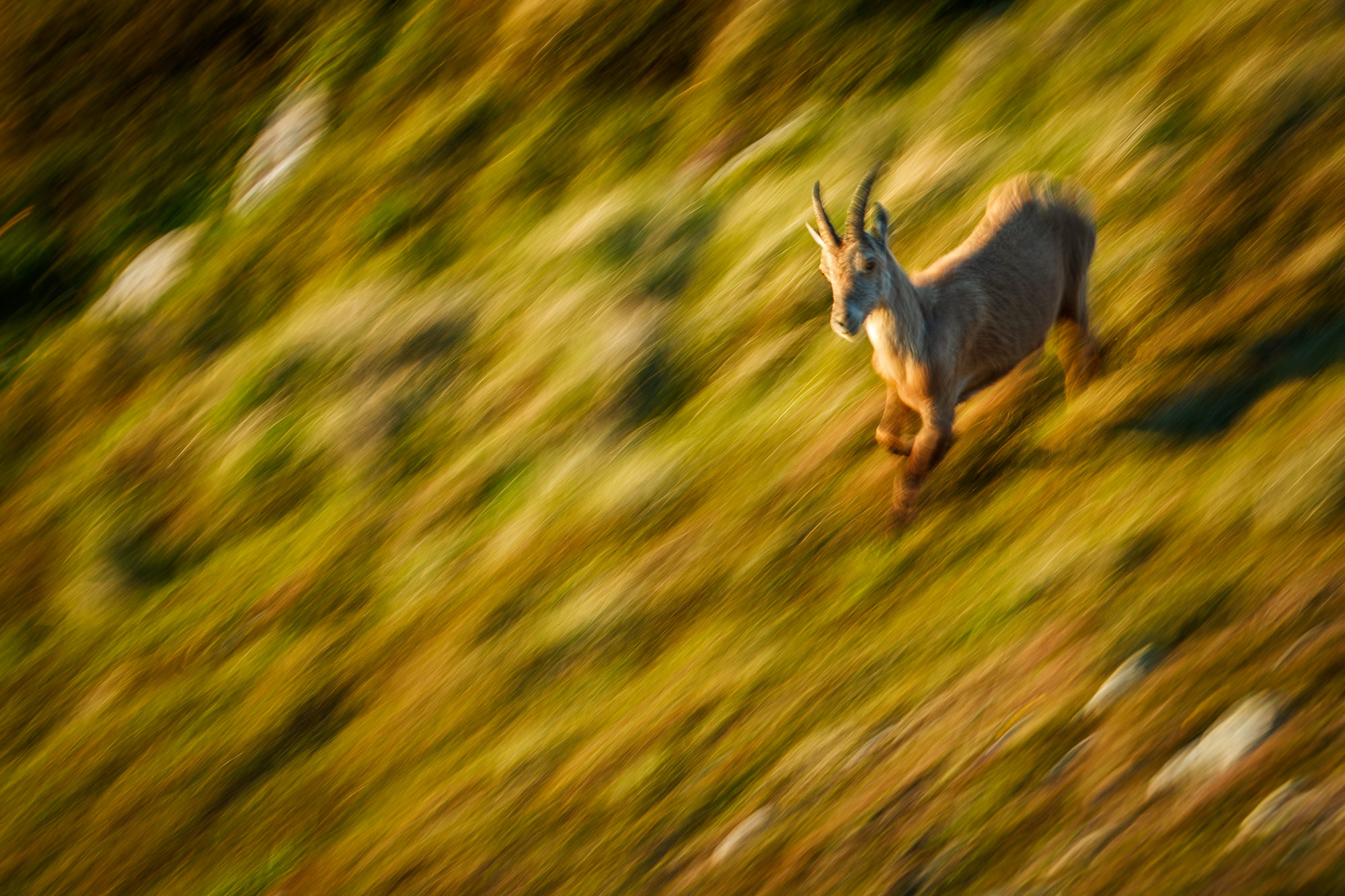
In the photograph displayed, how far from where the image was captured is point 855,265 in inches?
259

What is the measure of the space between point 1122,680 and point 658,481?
3758 mm

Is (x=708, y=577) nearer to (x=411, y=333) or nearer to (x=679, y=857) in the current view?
(x=679, y=857)

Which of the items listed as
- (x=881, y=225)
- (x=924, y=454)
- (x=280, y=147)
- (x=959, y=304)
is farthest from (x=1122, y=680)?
(x=280, y=147)

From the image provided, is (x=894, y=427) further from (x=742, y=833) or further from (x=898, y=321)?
(x=742, y=833)

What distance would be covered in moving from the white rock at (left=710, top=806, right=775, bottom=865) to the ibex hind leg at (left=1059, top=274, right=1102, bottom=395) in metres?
3.31

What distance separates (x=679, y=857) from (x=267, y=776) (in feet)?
12.1

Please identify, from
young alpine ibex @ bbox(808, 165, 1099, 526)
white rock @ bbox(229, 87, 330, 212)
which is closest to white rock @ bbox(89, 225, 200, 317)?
white rock @ bbox(229, 87, 330, 212)

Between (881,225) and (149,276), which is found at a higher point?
(149,276)

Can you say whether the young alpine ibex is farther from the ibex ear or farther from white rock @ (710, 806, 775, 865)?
white rock @ (710, 806, 775, 865)

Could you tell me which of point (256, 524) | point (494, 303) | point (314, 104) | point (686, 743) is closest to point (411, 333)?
point (494, 303)

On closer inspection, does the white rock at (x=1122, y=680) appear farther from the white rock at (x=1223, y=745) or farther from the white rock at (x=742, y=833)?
the white rock at (x=742, y=833)

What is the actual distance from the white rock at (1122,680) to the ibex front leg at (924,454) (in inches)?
67.0

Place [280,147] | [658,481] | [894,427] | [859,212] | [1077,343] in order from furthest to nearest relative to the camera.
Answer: [280,147], [658,481], [1077,343], [894,427], [859,212]

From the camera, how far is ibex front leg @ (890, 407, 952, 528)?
6926 millimetres
